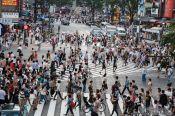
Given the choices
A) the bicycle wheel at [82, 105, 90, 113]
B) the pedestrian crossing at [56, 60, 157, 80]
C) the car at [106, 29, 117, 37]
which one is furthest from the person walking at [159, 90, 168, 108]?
the car at [106, 29, 117, 37]

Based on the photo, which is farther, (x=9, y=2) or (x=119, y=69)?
(x=9, y=2)

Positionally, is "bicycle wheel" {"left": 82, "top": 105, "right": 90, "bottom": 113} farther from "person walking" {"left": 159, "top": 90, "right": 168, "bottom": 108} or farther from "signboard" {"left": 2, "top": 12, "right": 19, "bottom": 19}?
"signboard" {"left": 2, "top": 12, "right": 19, "bottom": 19}

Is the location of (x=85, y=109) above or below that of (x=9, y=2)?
below

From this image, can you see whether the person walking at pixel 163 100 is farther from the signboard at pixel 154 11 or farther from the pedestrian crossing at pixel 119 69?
the signboard at pixel 154 11

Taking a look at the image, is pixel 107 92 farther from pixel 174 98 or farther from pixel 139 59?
pixel 139 59

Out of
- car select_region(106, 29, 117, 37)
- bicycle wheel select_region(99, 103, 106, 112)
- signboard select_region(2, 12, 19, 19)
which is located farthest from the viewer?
car select_region(106, 29, 117, 37)

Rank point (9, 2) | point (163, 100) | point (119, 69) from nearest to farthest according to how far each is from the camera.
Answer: point (163, 100) → point (119, 69) → point (9, 2)

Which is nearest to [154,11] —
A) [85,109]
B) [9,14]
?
[9,14]

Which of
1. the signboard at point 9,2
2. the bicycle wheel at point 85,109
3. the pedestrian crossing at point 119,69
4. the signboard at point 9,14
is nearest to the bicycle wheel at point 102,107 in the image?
the bicycle wheel at point 85,109

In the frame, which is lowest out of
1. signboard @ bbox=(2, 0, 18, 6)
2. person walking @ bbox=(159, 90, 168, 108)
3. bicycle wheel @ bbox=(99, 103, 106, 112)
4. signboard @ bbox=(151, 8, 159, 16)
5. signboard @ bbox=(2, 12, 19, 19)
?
bicycle wheel @ bbox=(99, 103, 106, 112)

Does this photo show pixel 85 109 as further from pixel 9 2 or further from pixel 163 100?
A: pixel 9 2

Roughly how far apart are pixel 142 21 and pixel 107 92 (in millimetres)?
55939

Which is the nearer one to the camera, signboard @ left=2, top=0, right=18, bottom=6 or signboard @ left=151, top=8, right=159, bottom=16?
signboard @ left=2, top=0, right=18, bottom=6

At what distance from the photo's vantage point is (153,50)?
5178 cm
